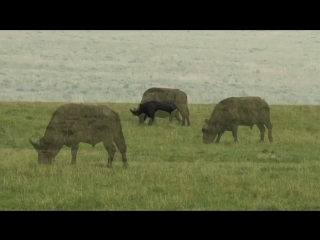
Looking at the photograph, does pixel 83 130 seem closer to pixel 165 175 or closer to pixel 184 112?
pixel 165 175

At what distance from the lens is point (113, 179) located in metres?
16.1

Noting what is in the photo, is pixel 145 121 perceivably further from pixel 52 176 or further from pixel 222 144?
pixel 52 176

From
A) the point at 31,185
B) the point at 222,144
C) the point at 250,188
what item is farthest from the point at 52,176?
the point at 222,144

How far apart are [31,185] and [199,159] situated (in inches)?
288

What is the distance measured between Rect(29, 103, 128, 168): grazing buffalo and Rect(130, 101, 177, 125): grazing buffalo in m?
10.3

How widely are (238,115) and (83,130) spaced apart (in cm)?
1110

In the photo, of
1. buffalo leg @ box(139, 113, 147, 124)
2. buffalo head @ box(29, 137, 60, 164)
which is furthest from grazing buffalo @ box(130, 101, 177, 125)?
buffalo head @ box(29, 137, 60, 164)

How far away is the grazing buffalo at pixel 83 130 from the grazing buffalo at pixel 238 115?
9183 mm

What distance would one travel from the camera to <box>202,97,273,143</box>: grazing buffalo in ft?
90.0

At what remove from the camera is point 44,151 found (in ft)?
62.0

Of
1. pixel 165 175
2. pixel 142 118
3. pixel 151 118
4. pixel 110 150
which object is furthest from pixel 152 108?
pixel 165 175

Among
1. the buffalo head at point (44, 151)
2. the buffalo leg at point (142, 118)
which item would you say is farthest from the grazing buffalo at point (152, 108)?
the buffalo head at point (44, 151)

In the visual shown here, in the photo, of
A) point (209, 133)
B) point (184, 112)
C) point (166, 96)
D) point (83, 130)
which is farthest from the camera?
point (166, 96)

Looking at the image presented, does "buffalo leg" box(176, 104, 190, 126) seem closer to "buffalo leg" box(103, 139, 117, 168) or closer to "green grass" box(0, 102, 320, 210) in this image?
"green grass" box(0, 102, 320, 210)
